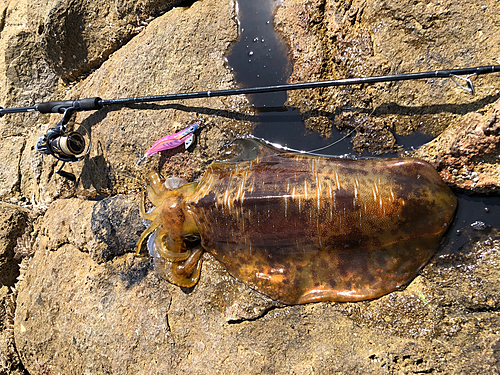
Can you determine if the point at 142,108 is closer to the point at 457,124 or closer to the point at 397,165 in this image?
the point at 397,165

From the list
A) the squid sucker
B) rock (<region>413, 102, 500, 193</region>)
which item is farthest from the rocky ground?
the squid sucker

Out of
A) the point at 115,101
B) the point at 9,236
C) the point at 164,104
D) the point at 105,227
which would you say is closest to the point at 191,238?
the point at 105,227

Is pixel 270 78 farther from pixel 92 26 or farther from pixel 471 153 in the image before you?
pixel 92 26

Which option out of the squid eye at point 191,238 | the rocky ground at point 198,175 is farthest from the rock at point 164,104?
the squid eye at point 191,238

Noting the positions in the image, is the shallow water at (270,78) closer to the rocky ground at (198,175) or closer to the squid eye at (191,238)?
the rocky ground at (198,175)

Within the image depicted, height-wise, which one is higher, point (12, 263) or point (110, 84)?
point (110, 84)

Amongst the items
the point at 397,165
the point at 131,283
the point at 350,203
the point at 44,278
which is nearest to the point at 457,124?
the point at 397,165

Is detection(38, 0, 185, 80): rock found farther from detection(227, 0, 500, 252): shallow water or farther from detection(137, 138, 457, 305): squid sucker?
detection(137, 138, 457, 305): squid sucker
